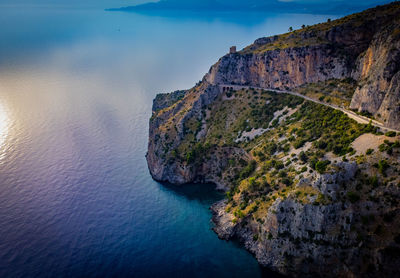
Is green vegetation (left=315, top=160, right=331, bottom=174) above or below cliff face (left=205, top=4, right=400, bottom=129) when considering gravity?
below

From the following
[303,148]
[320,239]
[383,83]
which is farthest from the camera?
[303,148]

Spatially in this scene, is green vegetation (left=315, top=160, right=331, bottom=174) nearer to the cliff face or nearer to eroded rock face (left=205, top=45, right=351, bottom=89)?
the cliff face

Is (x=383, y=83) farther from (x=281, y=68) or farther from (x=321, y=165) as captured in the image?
(x=281, y=68)

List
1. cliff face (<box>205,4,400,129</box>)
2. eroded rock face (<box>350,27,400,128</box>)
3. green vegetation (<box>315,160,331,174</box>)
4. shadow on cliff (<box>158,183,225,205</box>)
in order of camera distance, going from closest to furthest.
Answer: eroded rock face (<box>350,27,400,128</box>)
green vegetation (<box>315,160,331,174</box>)
cliff face (<box>205,4,400,129</box>)
shadow on cliff (<box>158,183,225,205</box>)

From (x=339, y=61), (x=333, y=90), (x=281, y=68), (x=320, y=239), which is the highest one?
(x=281, y=68)

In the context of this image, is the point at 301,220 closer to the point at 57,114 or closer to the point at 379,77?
the point at 379,77

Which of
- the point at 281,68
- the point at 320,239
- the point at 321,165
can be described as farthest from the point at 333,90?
the point at 320,239

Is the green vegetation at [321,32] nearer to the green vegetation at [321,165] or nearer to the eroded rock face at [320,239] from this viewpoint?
the green vegetation at [321,165]

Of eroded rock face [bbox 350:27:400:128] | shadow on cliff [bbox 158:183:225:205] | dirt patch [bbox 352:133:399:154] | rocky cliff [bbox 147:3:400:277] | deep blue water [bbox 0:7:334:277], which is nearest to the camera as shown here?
rocky cliff [bbox 147:3:400:277]

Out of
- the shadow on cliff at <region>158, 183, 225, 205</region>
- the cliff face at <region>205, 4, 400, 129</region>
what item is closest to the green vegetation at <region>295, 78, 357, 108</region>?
the cliff face at <region>205, 4, 400, 129</region>

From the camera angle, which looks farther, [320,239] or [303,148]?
[303,148]
